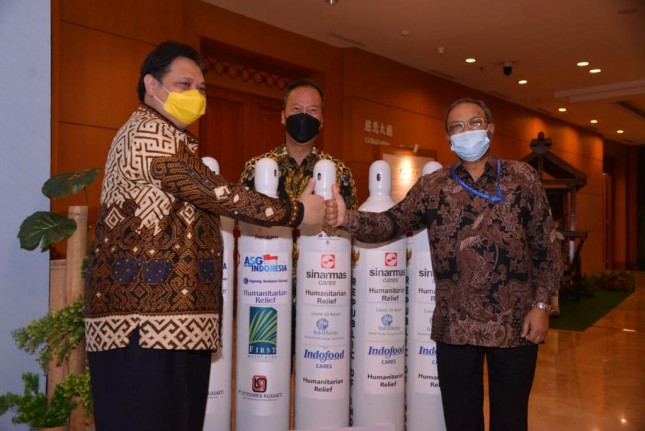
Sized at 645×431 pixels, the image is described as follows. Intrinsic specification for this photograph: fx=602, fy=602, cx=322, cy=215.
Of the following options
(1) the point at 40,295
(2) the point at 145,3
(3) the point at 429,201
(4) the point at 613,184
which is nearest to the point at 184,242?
(3) the point at 429,201

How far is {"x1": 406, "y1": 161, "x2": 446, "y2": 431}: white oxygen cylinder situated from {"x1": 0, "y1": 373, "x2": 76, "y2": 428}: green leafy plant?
173cm

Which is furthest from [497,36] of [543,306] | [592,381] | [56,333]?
[56,333]

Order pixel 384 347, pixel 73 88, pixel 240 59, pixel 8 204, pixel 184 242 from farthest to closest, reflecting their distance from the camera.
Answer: pixel 240 59 < pixel 73 88 < pixel 8 204 < pixel 384 347 < pixel 184 242

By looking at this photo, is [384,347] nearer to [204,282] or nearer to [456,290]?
[456,290]

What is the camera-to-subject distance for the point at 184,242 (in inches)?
64.1

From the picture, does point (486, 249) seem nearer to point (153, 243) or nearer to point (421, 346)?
point (421, 346)

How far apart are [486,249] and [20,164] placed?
245 centimetres

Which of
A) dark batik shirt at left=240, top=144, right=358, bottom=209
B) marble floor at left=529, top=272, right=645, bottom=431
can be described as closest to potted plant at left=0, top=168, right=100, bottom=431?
dark batik shirt at left=240, top=144, right=358, bottom=209

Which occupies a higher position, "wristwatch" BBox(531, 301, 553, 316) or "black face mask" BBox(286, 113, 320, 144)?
"black face mask" BBox(286, 113, 320, 144)

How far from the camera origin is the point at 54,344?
2.94m

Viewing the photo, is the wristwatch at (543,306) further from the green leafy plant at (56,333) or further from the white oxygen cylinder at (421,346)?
the green leafy plant at (56,333)

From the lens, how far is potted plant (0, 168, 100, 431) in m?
Result: 2.91

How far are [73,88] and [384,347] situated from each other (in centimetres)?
383

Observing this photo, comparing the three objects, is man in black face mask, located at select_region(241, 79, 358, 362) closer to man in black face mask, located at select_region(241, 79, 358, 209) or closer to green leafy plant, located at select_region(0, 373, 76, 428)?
man in black face mask, located at select_region(241, 79, 358, 209)
